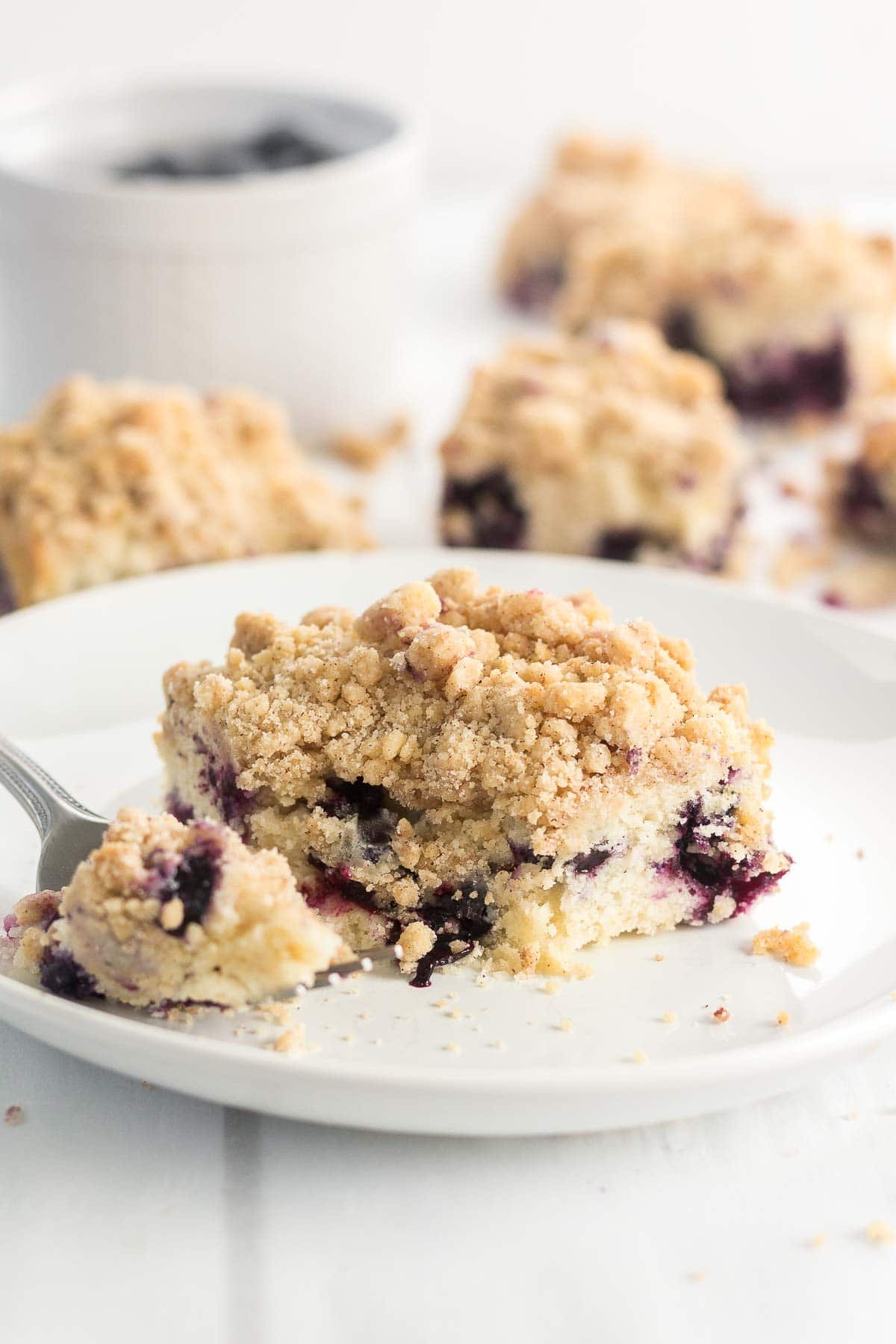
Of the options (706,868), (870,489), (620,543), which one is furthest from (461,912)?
(870,489)

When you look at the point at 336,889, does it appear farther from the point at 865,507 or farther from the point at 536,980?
the point at 865,507

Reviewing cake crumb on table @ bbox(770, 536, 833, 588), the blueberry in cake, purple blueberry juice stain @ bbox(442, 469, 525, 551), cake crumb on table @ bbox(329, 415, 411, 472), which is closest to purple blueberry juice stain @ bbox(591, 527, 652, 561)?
purple blueberry juice stain @ bbox(442, 469, 525, 551)

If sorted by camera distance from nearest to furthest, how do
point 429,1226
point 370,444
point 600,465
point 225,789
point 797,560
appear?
point 429,1226 → point 225,789 → point 600,465 → point 797,560 → point 370,444

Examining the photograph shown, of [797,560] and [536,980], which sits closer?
[536,980]

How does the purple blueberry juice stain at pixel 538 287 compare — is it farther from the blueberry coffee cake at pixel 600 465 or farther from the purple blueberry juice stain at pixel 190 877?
the purple blueberry juice stain at pixel 190 877

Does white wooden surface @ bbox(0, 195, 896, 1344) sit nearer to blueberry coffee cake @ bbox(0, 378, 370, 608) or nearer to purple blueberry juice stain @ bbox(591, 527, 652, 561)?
blueberry coffee cake @ bbox(0, 378, 370, 608)

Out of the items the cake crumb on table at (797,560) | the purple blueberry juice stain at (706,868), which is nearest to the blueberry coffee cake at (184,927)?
the purple blueberry juice stain at (706,868)

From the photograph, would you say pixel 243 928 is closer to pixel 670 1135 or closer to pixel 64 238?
pixel 670 1135
